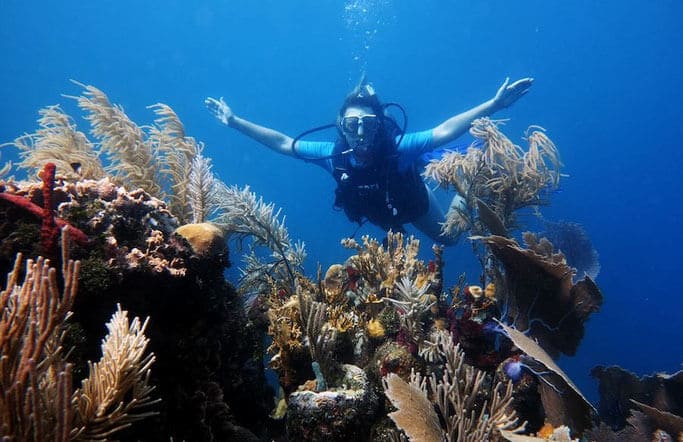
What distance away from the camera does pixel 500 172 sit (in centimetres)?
575

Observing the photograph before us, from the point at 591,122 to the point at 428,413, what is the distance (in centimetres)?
9753

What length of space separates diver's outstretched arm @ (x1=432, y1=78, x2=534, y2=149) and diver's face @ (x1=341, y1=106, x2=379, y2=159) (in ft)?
4.36

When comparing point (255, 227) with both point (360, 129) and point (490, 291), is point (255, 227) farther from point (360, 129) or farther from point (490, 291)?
point (490, 291)

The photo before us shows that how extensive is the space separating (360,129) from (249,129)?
310 cm

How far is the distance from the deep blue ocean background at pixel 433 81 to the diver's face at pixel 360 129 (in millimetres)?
37707

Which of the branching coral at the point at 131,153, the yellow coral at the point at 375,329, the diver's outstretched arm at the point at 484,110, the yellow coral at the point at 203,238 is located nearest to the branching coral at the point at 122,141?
the branching coral at the point at 131,153

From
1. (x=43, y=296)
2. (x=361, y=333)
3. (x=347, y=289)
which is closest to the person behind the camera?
(x=43, y=296)

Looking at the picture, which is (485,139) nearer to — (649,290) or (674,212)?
(649,290)

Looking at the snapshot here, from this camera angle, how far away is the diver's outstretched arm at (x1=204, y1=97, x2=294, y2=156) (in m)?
9.02

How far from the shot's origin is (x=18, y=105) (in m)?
107

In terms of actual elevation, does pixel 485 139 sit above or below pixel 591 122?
below

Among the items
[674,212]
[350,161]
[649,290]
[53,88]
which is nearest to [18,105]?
[53,88]

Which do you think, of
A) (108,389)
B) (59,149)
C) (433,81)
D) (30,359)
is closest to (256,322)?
(108,389)

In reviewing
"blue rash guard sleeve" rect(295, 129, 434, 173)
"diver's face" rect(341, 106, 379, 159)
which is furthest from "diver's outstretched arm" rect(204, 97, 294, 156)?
"diver's face" rect(341, 106, 379, 159)
